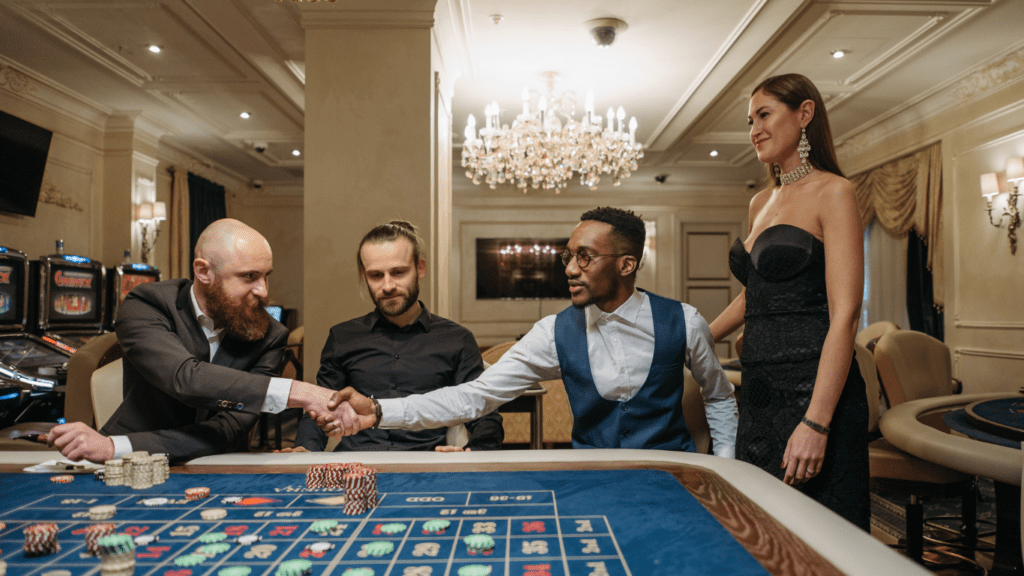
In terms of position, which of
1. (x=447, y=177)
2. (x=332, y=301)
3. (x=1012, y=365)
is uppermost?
(x=447, y=177)

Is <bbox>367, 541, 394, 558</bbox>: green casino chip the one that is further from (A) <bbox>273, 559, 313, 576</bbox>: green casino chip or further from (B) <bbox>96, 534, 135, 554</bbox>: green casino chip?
(B) <bbox>96, 534, 135, 554</bbox>: green casino chip

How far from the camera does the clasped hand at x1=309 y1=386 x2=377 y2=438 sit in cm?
152

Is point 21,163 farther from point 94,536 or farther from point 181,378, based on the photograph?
point 94,536

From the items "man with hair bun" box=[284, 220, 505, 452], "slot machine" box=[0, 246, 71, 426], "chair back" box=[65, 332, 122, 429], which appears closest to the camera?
"man with hair bun" box=[284, 220, 505, 452]

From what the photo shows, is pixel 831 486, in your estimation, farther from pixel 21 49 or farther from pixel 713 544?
pixel 21 49

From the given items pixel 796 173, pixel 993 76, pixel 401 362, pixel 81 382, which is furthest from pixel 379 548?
pixel 993 76

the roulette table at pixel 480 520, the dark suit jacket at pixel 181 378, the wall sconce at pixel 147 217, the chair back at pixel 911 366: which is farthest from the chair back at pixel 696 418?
the wall sconce at pixel 147 217

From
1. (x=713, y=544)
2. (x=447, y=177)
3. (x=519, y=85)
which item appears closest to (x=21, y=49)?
(x=447, y=177)

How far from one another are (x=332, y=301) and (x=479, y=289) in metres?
6.27

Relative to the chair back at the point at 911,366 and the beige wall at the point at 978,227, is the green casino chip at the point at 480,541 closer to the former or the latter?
the chair back at the point at 911,366

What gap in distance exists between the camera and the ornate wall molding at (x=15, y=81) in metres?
4.95

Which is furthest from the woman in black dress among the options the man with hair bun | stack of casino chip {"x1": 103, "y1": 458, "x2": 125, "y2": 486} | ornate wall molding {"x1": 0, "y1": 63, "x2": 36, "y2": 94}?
ornate wall molding {"x1": 0, "y1": 63, "x2": 36, "y2": 94}

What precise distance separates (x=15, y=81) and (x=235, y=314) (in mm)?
5010

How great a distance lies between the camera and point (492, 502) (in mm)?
1047
